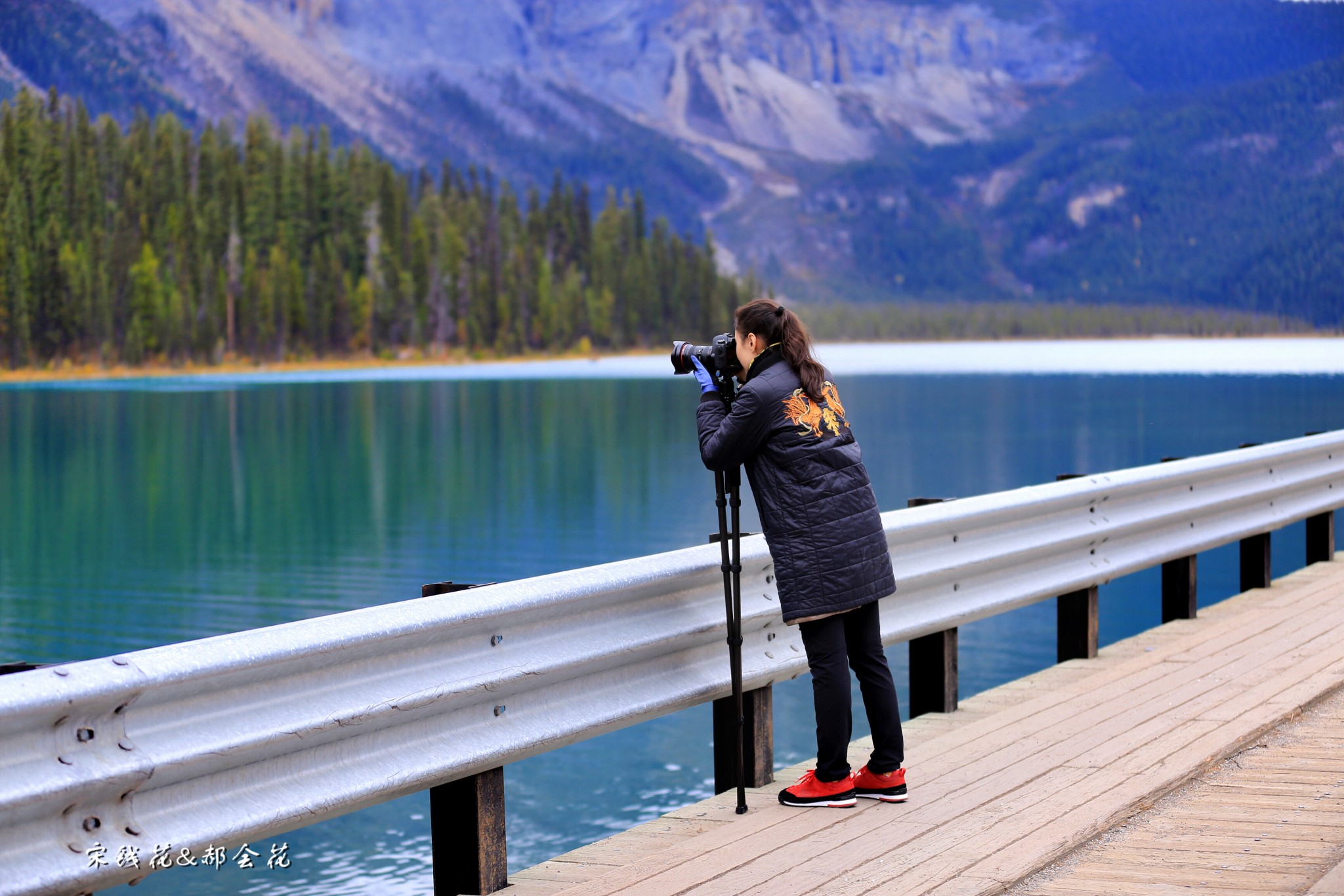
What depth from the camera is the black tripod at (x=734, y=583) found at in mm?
4539

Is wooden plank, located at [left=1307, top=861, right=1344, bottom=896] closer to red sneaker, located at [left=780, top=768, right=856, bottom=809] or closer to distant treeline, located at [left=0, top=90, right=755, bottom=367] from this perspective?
red sneaker, located at [left=780, top=768, right=856, bottom=809]

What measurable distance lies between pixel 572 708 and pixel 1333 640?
4510mm

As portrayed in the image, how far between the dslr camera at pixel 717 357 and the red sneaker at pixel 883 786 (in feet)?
4.27

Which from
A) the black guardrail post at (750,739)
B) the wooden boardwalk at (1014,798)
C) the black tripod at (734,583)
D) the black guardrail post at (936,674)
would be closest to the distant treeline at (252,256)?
the black guardrail post at (936,674)

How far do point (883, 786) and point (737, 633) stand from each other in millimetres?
651

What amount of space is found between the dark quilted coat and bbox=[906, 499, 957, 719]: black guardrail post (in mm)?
1583

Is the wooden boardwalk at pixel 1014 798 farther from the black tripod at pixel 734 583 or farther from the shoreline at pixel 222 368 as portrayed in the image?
the shoreline at pixel 222 368

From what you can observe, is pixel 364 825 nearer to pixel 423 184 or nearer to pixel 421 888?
pixel 421 888

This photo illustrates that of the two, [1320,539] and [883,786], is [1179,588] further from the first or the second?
[883,786]

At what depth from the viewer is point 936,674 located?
6.16m

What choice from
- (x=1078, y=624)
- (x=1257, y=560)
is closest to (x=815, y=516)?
(x=1078, y=624)

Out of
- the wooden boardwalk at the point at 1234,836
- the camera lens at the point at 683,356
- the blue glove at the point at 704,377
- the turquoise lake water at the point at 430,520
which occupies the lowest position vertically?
the turquoise lake water at the point at 430,520

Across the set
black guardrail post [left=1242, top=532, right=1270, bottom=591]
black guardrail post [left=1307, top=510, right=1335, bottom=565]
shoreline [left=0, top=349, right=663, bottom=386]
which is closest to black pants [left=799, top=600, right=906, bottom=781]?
black guardrail post [left=1242, top=532, right=1270, bottom=591]

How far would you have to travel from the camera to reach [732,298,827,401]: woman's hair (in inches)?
179
